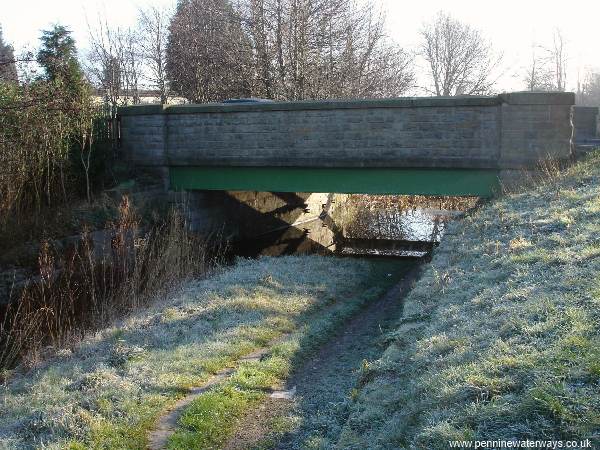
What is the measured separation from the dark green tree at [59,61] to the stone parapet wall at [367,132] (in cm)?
202

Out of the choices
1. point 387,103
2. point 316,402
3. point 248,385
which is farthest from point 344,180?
point 316,402

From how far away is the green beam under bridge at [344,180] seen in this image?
14484 mm

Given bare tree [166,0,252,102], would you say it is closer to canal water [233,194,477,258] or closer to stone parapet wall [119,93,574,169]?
canal water [233,194,477,258]

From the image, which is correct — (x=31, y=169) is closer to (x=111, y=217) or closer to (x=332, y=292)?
(x=111, y=217)

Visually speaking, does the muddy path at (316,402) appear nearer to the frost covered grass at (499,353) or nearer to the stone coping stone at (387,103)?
the frost covered grass at (499,353)

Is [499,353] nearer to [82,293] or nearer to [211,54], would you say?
[82,293]

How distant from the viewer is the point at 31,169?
13.8m

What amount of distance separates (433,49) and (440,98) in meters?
30.9

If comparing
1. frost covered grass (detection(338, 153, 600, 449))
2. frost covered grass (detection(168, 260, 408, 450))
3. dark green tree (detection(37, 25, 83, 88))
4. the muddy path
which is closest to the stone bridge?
dark green tree (detection(37, 25, 83, 88))

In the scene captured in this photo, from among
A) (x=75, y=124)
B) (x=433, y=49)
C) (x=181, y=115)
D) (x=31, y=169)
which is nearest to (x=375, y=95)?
(x=181, y=115)

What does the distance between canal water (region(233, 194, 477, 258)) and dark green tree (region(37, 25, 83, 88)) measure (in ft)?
19.7

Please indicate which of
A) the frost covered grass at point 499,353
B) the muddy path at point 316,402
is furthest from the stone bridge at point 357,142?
the muddy path at point 316,402

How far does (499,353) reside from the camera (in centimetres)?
466

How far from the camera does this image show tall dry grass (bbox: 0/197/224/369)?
8953 mm
